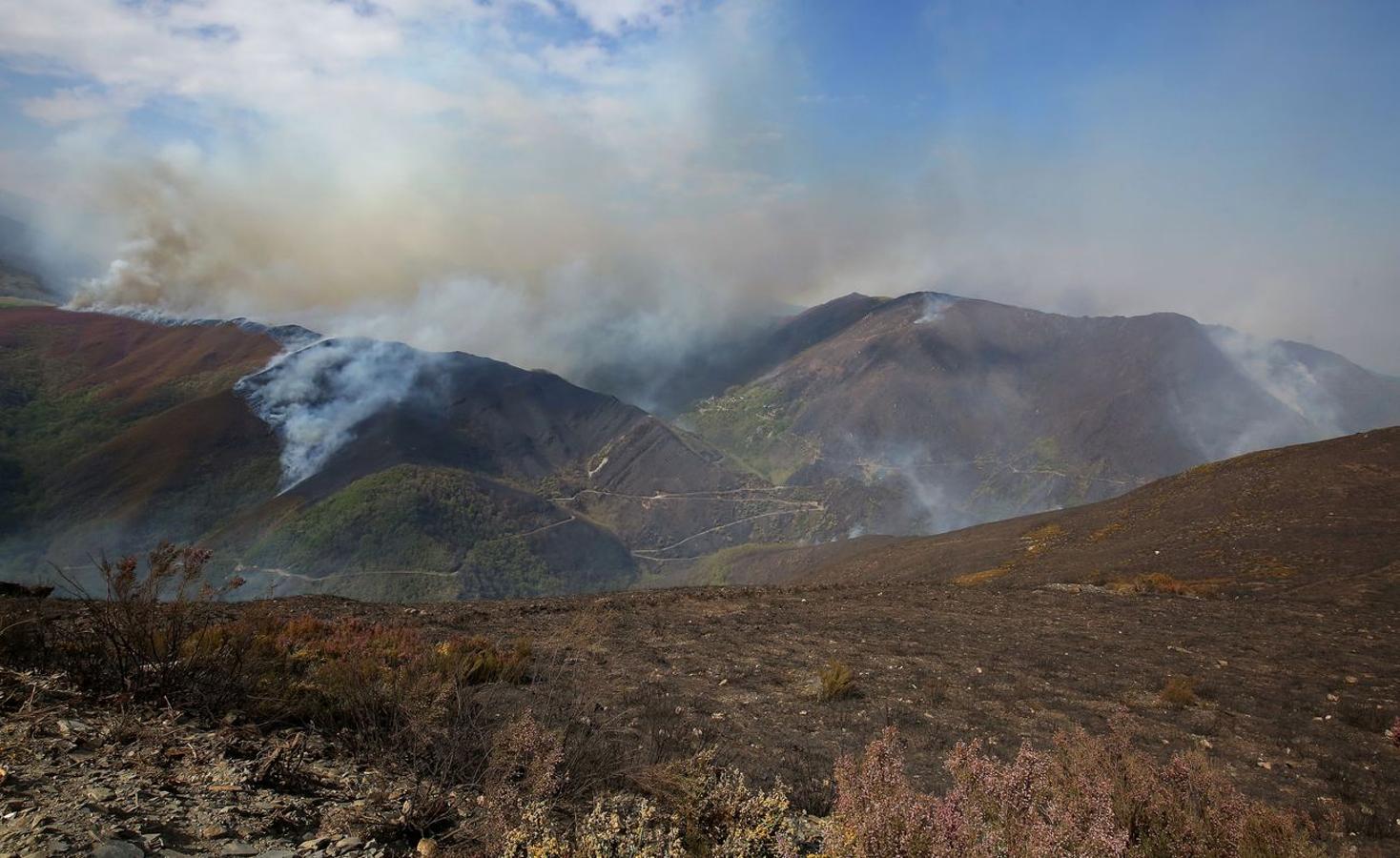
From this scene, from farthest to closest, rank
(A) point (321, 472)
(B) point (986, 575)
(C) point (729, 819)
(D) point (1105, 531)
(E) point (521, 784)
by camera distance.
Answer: (A) point (321, 472)
(D) point (1105, 531)
(B) point (986, 575)
(E) point (521, 784)
(C) point (729, 819)

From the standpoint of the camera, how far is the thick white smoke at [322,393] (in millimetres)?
96438

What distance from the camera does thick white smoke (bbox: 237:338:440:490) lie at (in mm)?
96438

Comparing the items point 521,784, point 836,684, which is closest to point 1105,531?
point 836,684

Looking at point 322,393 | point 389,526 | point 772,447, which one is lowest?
point 389,526

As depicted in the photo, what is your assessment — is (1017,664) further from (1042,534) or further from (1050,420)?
(1050,420)

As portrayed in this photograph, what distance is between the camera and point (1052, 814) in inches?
134

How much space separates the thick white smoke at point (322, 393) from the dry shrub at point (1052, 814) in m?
102

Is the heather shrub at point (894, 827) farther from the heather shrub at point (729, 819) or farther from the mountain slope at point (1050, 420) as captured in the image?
the mountain slope at point (1050, 420)

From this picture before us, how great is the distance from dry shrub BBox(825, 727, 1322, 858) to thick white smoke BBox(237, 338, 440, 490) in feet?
334

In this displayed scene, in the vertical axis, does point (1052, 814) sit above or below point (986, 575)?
above

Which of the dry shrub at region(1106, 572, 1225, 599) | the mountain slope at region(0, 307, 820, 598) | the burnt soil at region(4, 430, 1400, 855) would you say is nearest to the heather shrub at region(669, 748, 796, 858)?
the burnt soil at region(4, 430, 1400, 855)

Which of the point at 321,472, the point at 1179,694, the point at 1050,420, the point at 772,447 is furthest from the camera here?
the point at 772,447

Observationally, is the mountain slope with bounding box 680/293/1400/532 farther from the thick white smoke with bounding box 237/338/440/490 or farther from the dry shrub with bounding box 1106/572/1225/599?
the dry shrub with bounding box 1106/572/1225/599

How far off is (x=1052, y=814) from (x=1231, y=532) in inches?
1157
